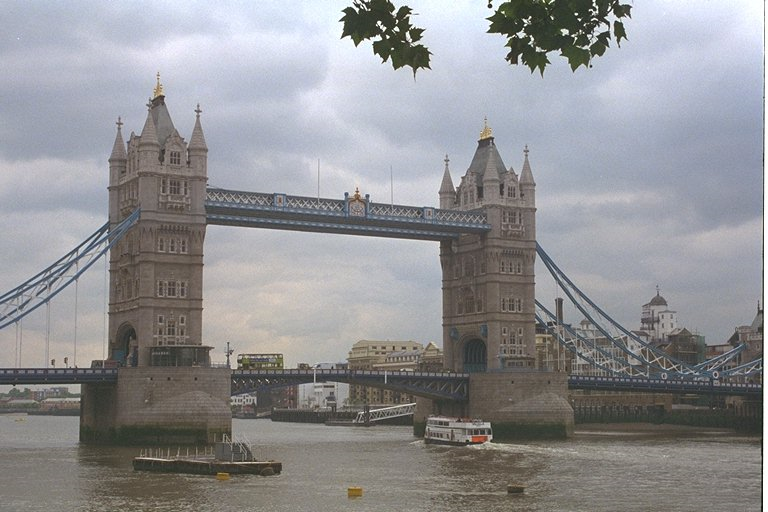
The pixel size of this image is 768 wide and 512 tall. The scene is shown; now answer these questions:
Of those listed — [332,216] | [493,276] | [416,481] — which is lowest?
[416,481]

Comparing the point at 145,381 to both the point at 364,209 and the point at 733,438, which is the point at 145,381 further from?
the point at 733,438

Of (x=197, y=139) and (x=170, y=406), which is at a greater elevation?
(x=197, y=139)

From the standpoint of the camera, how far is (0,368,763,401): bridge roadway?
9012cm

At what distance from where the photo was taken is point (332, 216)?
103750 mm

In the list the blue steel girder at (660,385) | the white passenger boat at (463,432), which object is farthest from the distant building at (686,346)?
the white passenger boat at (463,432)

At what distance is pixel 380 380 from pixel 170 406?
73.9 feet

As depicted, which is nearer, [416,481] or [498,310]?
[416,481]

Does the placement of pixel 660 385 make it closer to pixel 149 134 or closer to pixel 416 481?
pixel 149 134

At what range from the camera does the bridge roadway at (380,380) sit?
3548 inches

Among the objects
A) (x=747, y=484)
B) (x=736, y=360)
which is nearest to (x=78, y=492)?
(x=747, y=484)

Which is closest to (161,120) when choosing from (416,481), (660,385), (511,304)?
(511,304)

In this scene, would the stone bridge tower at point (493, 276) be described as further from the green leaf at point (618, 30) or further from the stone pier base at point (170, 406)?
the green leaf at point (618, 30)

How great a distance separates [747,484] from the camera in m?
63.2

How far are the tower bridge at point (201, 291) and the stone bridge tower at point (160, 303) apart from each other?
0.11 metres
